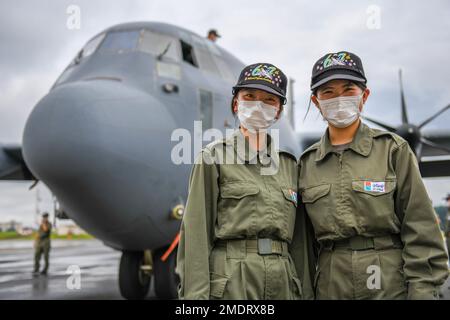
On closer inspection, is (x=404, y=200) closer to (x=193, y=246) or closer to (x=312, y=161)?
(x=312, y=161)

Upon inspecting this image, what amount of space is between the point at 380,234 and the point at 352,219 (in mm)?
160

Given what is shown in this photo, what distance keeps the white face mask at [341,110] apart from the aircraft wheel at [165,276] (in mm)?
4343

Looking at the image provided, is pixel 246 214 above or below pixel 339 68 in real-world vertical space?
below

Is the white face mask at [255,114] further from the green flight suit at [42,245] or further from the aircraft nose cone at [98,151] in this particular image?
the green flight suit at [42,245]

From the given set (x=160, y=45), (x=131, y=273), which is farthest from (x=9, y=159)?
(x=160, y=45)

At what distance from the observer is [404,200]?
7.00 feet

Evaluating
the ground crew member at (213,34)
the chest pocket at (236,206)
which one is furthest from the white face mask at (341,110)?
the ground crew member at (213,34)

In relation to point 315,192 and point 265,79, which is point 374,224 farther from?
point 265,79

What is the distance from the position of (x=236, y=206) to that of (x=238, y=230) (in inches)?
5.1

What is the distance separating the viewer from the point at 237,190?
2.20 m

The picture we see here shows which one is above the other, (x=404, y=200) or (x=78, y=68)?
(x=78, y=68)

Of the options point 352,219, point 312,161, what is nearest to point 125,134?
point 312,161

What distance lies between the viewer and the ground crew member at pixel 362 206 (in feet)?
6.66

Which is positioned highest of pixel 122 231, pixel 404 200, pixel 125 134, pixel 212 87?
pixel 212 87
